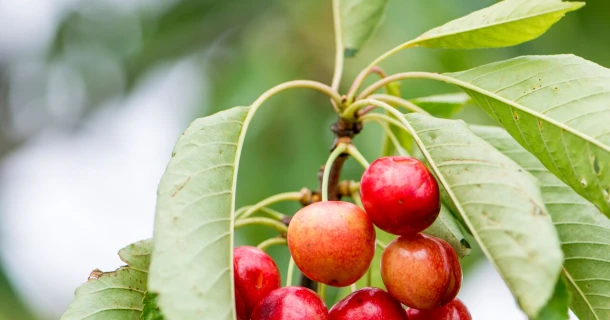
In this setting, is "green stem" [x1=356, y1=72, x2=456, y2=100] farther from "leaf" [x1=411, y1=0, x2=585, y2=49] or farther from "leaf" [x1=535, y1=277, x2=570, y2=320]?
"leaf" [x1=535, y1=277, x2=570, y2=320]

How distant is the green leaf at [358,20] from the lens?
62.5 inches

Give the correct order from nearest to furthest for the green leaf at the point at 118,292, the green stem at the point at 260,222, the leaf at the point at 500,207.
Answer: the leaf at the point at 500,207 < the green leaf at the point at 118,292 < the green stem at the point at 260,222

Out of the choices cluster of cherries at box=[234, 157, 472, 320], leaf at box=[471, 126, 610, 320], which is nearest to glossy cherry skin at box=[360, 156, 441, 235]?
cluster of cherries at box=[234, 157, 472, 320]

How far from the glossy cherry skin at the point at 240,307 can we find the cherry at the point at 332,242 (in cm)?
11

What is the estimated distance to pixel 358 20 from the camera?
1.60 metres

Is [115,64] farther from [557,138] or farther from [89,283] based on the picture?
[557,138]

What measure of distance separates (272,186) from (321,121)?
418 mm

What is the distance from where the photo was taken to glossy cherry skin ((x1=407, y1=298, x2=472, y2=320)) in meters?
1.05

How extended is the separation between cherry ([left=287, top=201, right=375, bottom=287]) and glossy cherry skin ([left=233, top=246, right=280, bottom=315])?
0.30ft

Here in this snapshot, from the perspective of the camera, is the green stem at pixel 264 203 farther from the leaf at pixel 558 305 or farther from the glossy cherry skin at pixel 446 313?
the leaf at pixel 558 305

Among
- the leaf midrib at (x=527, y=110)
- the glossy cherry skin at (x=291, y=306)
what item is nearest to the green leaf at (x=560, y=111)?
the leaf midrib at (x=527, y=110)

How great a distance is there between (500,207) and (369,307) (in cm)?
24

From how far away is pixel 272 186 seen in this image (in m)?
2.63

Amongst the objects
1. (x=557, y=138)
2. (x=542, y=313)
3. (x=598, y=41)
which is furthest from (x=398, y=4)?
(x=542, y=313)
